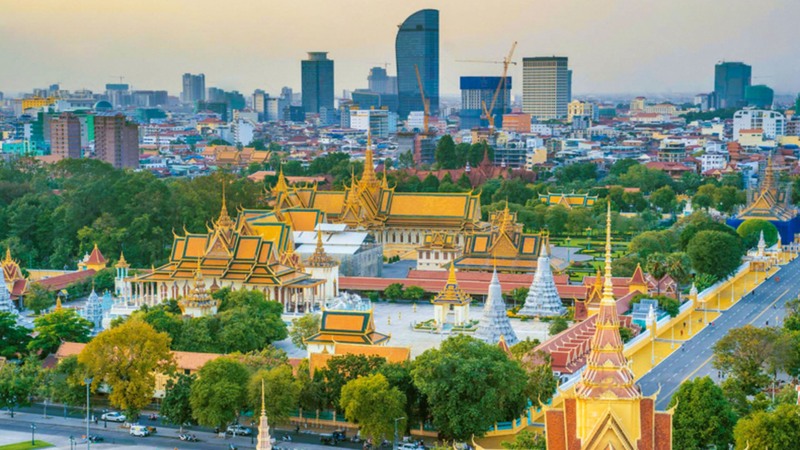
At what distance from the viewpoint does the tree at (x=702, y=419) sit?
119 ft

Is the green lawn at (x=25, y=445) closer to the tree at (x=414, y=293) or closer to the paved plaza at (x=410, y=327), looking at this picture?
the paved plaza at (x=410, y=327)

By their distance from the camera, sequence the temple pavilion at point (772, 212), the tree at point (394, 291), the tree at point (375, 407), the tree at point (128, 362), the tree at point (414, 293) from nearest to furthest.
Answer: the tree at point (375, 407), the tree at point (128, 362), the tree at point (414, 293), the tree at point (394, 291), the temple pavilion at point (772, 212)

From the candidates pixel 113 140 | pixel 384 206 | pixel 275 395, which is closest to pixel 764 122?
pixel 113 140

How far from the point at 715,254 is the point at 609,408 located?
44.2 meters

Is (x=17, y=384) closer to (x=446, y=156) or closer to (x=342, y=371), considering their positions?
(x=342, y=371)

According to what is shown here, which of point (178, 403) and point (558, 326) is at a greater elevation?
point (558, 326)

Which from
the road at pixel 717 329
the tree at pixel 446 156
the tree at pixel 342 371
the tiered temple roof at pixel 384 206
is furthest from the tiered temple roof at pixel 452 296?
the tree at pixel 446 156

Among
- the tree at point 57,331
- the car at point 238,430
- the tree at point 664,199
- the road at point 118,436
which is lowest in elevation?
the road at point 118,436

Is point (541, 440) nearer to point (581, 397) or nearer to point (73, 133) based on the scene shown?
point (581, 397)

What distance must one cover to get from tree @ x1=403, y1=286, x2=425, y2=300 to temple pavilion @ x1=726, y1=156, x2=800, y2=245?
99.4ft

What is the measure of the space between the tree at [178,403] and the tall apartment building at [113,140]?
375ft

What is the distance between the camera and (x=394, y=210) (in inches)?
3374

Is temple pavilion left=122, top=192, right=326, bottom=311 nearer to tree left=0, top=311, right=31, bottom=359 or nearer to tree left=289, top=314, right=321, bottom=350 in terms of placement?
tree left=289, top=314, right=321, bottom=350

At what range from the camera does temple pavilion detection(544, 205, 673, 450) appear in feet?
92.5
